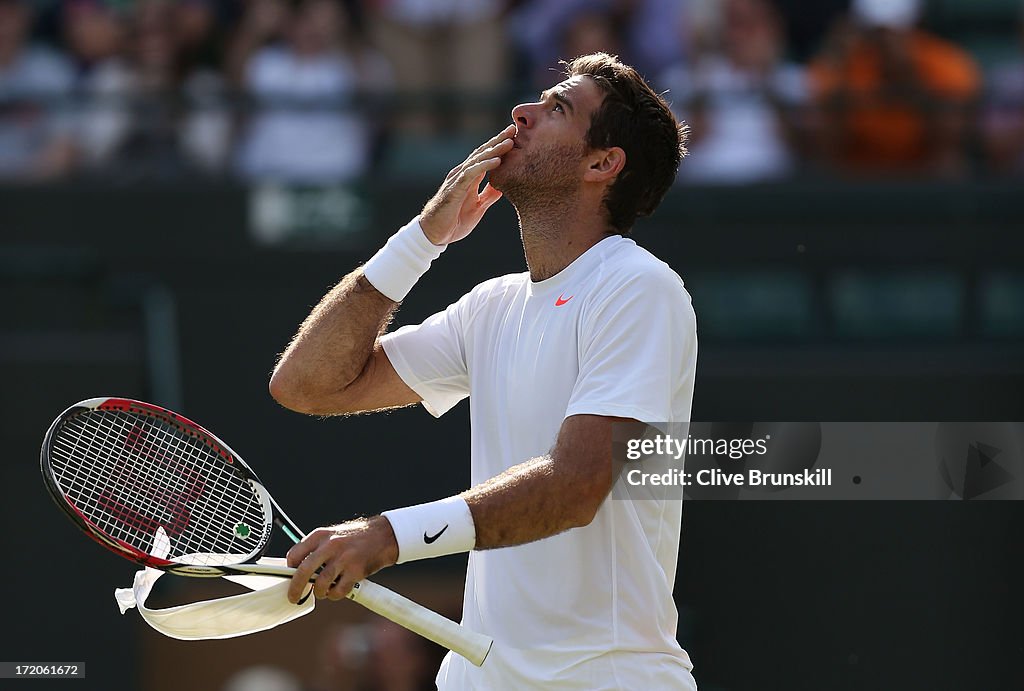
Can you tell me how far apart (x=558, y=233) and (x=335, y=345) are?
65cm

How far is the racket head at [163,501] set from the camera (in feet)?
11.4

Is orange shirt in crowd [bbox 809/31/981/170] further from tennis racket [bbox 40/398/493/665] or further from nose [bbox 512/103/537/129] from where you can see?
tennis racket [bbox 40/398/493/665]

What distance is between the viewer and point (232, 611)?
3.33 m

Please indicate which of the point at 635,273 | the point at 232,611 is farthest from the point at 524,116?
the point at 232,611

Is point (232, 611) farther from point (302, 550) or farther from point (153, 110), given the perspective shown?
point (153, 110)

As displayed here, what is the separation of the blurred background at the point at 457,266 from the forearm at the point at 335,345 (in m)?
3.00

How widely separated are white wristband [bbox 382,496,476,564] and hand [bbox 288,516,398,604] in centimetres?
3

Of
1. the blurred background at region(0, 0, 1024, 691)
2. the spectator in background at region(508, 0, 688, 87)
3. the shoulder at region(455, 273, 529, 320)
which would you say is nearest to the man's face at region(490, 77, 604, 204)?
the shoulder at region(455, 273, 529, 320)

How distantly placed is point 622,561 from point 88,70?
6.20 metres

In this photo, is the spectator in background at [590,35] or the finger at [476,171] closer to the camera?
the finger at [476,171]

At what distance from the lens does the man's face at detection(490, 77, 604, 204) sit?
146 inches

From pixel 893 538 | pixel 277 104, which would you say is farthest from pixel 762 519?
pixel 277 104

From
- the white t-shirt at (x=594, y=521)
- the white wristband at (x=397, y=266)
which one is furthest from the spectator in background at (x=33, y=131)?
the white t-shirt at (x=594, y=521)

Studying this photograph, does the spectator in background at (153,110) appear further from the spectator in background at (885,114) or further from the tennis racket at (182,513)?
the tennis racket at (182,513)
